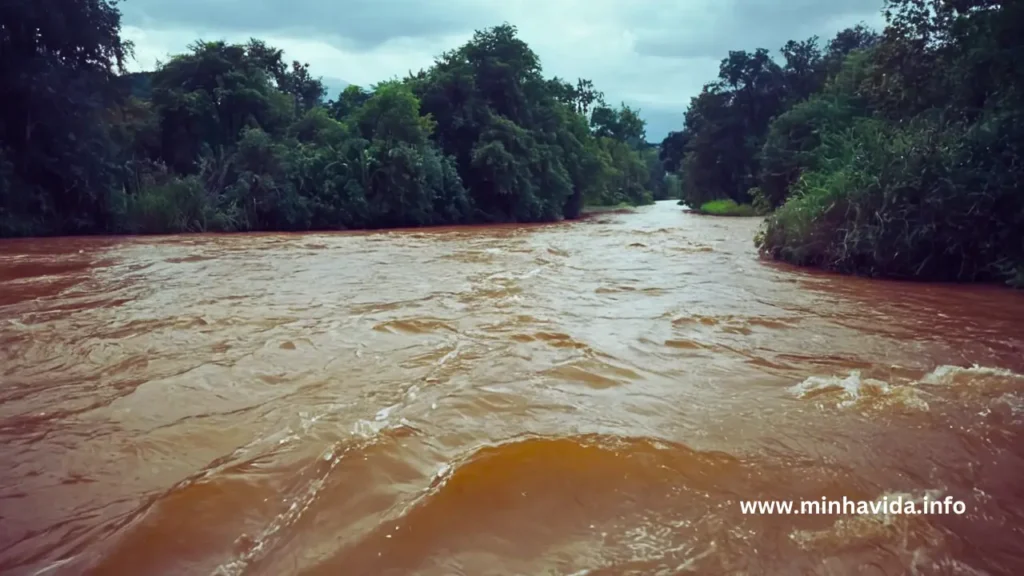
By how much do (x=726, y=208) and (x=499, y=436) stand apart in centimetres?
3409

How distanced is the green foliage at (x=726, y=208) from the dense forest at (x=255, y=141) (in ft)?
22.4

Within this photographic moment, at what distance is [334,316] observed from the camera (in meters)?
5.39

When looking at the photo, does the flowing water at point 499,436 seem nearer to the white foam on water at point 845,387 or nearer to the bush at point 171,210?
the white foam on water at point 845,387

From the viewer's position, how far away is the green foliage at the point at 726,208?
33.3 m

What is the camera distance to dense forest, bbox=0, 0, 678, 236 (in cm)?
1584

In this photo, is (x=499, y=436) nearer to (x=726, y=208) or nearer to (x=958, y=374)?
(x=958, y=374)

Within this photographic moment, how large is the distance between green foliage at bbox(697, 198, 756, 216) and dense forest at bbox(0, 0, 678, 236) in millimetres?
6835

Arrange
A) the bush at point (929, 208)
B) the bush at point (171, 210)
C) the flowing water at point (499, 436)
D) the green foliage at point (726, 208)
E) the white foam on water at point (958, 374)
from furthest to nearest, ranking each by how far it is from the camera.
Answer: the green foliage at point (726, 208) < the bush at point (171, 210) < the bush at point (929, 208) < the white foam on water at point (958, 374) < the flowing water at point (499, 436)

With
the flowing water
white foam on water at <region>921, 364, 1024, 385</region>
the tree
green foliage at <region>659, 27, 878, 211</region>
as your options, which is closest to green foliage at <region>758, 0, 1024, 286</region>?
the flowing water

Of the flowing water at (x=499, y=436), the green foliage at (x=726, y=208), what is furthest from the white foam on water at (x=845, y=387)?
the green foliage at (x=726, y=208)

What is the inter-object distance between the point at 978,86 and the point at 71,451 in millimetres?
10604

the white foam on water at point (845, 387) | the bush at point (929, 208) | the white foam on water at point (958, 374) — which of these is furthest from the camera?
the bush at point (929, 208)

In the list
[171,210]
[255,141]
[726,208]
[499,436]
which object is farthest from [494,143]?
[499,436]

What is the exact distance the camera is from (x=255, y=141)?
18.9 m
